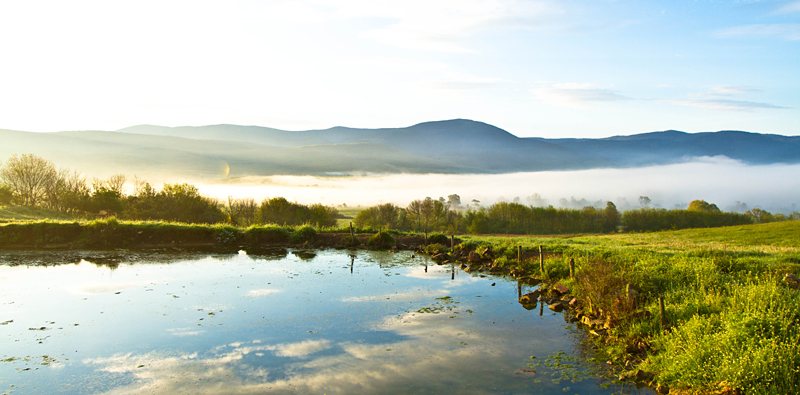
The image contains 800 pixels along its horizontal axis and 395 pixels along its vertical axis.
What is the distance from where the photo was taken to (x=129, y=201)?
45.4m

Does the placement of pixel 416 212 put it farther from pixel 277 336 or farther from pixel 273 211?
pixel 277 336

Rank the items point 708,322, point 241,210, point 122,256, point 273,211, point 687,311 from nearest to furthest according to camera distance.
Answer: point 708,322, point 687,311, point 122,256, point 273,211, point 241,210

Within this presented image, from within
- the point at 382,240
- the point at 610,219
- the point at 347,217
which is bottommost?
the point at 347,217

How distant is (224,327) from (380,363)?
5446mm

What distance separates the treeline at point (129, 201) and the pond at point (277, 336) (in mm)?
24136

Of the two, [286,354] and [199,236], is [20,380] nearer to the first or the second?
[286,354]

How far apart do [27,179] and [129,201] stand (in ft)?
58.2

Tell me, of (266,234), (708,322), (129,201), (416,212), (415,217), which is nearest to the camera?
(708,322)

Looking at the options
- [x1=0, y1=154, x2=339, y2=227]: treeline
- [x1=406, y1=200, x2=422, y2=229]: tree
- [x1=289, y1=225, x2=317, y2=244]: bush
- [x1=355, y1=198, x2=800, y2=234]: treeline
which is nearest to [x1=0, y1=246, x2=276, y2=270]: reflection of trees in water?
[x1=289, y1=225, x2=317, y2=244]: bush

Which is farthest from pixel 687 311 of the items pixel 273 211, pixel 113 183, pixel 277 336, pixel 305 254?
pixel 113 183

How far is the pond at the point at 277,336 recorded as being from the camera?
9.35 m

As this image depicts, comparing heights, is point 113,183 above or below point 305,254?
above

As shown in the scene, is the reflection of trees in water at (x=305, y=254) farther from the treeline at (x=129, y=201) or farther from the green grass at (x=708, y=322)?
the treeline at (x=129, y=201)

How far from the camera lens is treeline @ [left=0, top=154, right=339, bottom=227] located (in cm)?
4506
